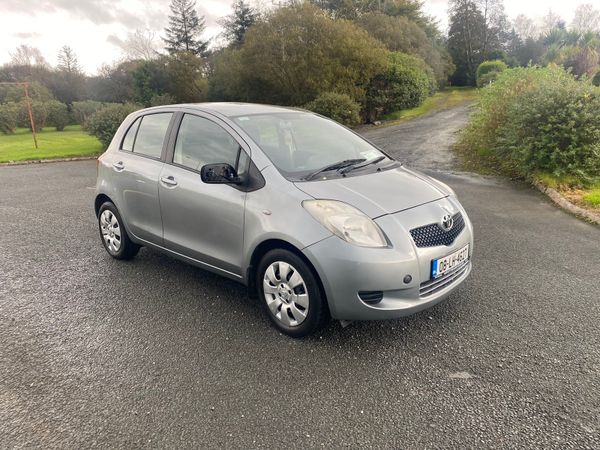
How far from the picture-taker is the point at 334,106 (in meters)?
18.5

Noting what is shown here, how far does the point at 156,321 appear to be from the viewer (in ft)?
11.5

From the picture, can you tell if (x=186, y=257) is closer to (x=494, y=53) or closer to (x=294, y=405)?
(x=294, y=405)

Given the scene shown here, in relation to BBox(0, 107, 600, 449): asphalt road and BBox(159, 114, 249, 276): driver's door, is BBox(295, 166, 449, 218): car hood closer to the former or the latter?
BBox(159, 114, 249, 276): driver's door

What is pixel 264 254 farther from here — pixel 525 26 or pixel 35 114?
pixel 525 26

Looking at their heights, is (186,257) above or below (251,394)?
above

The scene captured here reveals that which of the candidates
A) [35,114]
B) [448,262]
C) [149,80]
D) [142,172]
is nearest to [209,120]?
[142,172]

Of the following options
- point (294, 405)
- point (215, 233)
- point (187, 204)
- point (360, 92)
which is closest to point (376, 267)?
point (294, 405)

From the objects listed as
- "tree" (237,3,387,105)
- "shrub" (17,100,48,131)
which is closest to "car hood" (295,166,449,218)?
"tree" (237,3,387,105)

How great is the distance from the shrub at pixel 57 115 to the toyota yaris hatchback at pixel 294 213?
102 feet

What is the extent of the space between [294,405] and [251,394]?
281 millimetres

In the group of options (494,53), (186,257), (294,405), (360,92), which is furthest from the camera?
(494,53)

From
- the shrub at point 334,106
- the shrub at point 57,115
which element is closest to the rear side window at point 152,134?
the shrub at point 334,106

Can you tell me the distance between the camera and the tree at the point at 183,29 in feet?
162

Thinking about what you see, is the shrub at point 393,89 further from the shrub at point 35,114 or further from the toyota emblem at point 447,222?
the shrub at point 35,114
